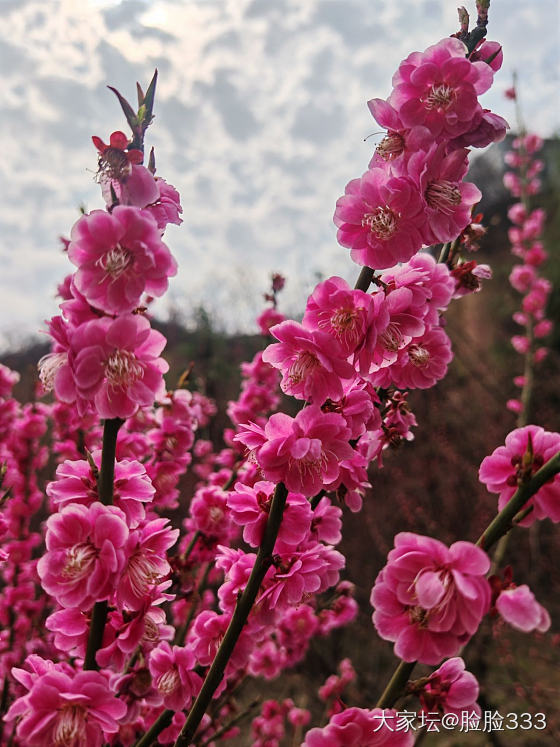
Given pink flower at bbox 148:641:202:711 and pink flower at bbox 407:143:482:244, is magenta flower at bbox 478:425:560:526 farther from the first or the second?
pink flower at bbox 148:641:202:711

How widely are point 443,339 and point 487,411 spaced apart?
28.6ft

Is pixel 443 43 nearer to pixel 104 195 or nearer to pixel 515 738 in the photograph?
pixel 104 195

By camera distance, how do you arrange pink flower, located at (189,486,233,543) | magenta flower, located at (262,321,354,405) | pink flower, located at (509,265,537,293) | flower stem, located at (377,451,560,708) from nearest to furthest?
flower stem, located at (377,451,560,708) < magenta flower, located at (262,321,354,405) < pink flower, located at (189,486,233,543) < pink flower, located at (509,265,537,293)

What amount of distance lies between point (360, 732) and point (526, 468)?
57 cm

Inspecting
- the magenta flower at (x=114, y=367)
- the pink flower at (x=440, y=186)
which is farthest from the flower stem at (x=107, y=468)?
the pink flower at (x=440, y=186)

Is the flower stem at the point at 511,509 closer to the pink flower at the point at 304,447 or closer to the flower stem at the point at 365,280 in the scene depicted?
the pink flower at the point at 304,447

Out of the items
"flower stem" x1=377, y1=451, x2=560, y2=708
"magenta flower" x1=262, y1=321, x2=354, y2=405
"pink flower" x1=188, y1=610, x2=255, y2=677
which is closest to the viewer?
"flower stem" x1=377, y1=451, x2=560, y2=708

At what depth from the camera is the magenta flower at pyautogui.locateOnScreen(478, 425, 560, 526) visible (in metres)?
0.90

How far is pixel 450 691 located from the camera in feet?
3.14

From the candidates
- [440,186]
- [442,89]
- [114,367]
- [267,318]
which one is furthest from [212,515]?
[267,318]

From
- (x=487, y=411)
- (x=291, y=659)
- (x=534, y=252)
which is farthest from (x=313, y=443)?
(x=487, y=411)

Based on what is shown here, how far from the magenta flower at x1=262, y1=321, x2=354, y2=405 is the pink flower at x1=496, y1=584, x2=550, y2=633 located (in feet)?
1.47

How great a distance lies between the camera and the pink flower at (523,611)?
747 millimetres

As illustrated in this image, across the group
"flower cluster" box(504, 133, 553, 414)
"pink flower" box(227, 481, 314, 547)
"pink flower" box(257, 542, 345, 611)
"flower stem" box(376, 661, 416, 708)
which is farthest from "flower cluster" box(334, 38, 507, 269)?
"flower cluster" box(504, 133, 553, 414)
